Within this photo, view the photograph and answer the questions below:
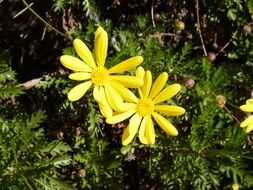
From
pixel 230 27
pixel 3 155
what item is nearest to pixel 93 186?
pixel 3 155

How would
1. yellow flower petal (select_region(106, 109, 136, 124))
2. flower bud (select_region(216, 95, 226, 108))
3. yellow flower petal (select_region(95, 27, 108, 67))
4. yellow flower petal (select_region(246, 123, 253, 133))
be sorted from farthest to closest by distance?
flower bud (select_region(216, 95, 226, 108)) < yellow flower petal (select_region(246, 123, 253, 133)) < yellow flower petal (select_region(106, 109, 136, 124)) < yellow flower petal (select_region(95, 27, 108, 67))

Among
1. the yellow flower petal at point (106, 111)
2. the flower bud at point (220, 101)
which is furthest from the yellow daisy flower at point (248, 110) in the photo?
the yellow flower petal at point (106, 111)

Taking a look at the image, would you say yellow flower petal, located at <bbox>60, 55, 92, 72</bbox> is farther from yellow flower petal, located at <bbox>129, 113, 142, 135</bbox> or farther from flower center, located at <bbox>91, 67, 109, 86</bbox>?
yellow flower petal, located at <bbox>129, 113, 142, 135</bbox>

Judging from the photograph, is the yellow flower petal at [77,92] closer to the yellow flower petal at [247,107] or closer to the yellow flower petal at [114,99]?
the yellow flower petal at [114,99]

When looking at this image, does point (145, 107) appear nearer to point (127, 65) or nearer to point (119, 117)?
point (119, 117)

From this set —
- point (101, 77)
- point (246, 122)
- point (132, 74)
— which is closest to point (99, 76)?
point (101, 77)

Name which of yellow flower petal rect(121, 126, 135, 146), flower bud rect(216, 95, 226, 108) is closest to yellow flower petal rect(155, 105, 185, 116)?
yellow flower petal rect(121, 126, 135, 146)

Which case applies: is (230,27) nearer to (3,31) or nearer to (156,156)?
(156,156)

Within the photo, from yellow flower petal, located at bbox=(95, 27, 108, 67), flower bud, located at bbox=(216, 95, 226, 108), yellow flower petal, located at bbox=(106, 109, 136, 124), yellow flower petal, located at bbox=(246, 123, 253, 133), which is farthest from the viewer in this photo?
flower bud, located at bbox=(216, 95, 226, 108)
